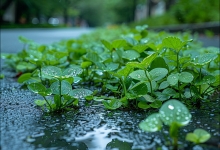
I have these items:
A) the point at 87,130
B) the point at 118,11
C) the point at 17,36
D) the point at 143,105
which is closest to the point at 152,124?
the point at 87,130

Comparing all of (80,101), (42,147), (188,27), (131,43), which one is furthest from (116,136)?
(188,27)

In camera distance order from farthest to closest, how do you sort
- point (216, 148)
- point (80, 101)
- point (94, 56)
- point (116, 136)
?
1. point (94, 56)
2. point (80, 101)
3. point (116, 136)
4. point (216, 148)

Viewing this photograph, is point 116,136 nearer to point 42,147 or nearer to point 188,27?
point 42,147

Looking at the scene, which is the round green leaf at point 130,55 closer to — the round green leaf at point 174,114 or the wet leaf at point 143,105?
the wet leaf at point 143,105

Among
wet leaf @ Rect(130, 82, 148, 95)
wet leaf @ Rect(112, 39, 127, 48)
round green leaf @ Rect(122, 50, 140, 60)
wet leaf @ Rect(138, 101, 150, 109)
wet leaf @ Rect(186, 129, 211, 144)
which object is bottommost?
wet leaf @ Rect(138, 101, 150, 109)

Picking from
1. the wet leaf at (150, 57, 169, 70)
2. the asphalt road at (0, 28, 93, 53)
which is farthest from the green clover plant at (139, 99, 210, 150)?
the asphalt road at (0, 28, 93, 53)

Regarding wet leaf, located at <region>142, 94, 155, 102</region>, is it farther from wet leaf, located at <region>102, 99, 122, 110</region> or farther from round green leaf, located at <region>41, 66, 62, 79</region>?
round green leaf, located at <region>41, 66, 62, 79</region>

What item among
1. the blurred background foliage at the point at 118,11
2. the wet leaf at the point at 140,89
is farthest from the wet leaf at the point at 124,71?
the blurred background foliage at the point at 118,11
